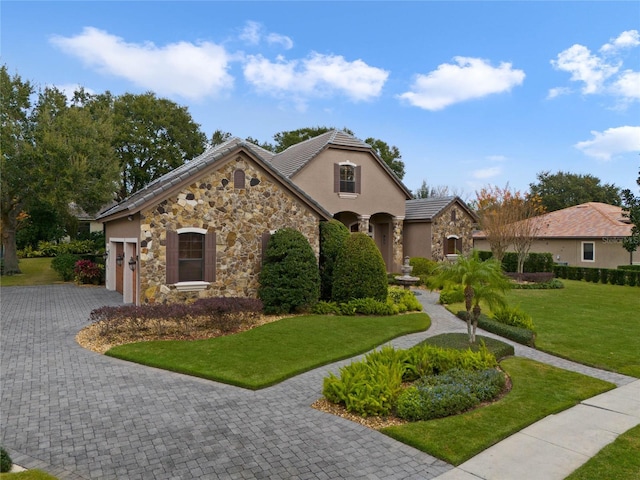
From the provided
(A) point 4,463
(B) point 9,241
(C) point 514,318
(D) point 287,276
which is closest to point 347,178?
(D) point 287,276

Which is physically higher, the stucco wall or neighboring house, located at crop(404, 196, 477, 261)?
the stucco wall

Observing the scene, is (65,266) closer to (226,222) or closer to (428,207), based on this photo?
(226,222)

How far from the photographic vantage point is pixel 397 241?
1110 inches

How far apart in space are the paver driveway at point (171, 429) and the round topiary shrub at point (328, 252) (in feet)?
24.4

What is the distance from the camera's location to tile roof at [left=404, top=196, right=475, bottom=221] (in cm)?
2780

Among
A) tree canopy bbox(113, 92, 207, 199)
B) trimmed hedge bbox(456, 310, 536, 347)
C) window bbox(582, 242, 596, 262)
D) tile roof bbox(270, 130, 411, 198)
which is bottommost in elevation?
trimmed hedge bbox(456, 310, 536, 347)

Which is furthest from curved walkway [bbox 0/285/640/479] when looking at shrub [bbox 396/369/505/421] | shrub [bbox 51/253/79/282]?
shrub [bbox 51/253/79/282]

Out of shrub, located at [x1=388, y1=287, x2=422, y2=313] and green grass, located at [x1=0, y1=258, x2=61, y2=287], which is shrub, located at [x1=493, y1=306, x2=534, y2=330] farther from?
green grass, located at [x1=0, y1=258, x2=61, y2=287]

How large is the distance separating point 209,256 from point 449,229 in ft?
63.2

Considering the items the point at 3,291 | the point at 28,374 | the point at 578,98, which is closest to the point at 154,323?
the point at 28,374

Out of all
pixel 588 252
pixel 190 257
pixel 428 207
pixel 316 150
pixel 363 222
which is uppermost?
pixel 316 150

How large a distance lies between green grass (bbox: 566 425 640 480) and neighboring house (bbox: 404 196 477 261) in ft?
72.4

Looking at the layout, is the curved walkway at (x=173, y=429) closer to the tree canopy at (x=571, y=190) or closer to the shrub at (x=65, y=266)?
the shrub at (x=65, y=266)

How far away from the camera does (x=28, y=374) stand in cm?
829
